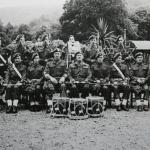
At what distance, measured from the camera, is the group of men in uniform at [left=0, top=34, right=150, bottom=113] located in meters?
9.90

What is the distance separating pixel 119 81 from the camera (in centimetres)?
1062

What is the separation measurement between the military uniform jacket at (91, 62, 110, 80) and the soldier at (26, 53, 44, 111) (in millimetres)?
1540

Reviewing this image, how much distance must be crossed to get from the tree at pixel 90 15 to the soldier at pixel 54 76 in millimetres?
29445

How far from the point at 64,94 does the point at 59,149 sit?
4071 mm

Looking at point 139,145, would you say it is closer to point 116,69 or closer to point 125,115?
point 125,115

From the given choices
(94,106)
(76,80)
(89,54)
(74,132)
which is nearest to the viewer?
(74,132)

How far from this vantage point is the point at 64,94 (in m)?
9.88

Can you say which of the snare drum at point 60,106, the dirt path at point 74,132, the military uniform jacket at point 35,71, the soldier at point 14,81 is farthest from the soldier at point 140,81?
the soldier at point 14,81

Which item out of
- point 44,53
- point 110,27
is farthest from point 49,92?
point 110,27

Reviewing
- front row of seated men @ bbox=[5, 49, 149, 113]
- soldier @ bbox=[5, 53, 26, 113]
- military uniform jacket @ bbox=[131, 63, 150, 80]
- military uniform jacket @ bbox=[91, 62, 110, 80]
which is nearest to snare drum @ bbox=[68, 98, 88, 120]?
front row of seated men @ bbox=[5, 49, 149, 113]

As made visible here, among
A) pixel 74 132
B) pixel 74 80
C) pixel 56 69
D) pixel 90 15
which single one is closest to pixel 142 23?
pixel 90 15

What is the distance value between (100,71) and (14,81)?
250cm

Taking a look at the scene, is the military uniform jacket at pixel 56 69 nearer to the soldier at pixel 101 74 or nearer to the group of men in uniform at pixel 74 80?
the group of men in uniform at pixel 74 80

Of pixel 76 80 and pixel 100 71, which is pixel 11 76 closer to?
pixel 76 80
